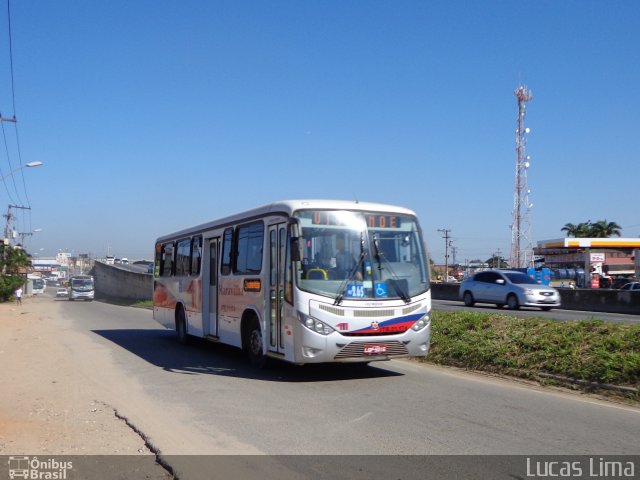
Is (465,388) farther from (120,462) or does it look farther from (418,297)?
(120,462)

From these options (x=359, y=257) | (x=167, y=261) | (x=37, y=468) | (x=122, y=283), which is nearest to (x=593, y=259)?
(x=167, y=261)

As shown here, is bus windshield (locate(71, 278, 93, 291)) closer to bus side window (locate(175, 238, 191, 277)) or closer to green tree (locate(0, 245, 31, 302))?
green tree (locate(0, 245, 31, 302))

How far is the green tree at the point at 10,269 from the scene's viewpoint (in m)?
54.1

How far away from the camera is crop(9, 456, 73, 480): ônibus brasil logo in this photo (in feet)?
20.2

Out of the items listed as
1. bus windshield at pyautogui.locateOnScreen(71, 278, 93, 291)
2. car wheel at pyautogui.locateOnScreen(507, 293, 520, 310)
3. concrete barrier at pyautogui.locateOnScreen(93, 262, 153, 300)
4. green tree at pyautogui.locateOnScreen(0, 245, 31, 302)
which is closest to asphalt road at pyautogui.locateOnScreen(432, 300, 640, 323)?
car wheel at pyautogui.locateOnScreen(507, 293, 520, 310)

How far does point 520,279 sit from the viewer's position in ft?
89.1

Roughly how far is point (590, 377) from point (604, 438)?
Result: 321 centimetres

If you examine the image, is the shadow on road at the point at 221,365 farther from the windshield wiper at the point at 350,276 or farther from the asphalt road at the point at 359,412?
the windshield wiper at the point at 350,276

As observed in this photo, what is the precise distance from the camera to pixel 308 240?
10.6 meters

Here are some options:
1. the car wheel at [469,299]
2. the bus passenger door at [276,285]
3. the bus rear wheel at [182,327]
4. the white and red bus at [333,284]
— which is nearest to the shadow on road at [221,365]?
the bus rear wheel at [182,327]

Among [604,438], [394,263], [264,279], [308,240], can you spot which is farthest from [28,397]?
[604,438]

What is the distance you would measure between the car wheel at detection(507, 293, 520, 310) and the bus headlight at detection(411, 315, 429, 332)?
16.5 m

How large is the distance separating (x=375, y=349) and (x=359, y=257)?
1520 mm

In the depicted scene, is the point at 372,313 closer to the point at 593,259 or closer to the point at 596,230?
the point at 593,259
